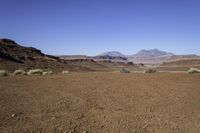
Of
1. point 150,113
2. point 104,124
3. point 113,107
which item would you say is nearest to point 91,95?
point 113,107

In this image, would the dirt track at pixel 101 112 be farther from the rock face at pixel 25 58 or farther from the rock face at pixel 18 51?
the rock face at pixel 18 51

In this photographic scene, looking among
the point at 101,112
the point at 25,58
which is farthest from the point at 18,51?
the point at 101,112

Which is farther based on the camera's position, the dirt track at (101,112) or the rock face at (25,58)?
the rock face at (25,58)

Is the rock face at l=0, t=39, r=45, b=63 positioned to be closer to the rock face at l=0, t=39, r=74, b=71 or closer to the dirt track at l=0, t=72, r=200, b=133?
the rock face at l=0, t=39, r=74, b=71

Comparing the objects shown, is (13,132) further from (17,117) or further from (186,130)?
(186,130)

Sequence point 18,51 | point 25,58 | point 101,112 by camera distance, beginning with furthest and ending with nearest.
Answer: point 18,51 < point 25,58 < point 101,112

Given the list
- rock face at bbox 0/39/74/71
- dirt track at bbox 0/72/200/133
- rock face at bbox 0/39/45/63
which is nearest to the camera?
dirt track at bbox 0/72/200/133

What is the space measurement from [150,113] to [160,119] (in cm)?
79

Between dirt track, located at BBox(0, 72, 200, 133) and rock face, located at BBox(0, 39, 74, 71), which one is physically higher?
rock face, located at BBox(0, 39, 74, 71)

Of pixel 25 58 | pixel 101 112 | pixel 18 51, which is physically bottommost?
pixel 101 112

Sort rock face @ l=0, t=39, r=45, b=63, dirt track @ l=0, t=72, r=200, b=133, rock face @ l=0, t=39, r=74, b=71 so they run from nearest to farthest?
dirt track @ l=0, t=72, r=200, b=133, rock face @ l=0, t=39, r=74, b=71, rock face @ l=0, t=39, r=45, b=63

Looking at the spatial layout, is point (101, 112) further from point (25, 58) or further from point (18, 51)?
point (18, 51)

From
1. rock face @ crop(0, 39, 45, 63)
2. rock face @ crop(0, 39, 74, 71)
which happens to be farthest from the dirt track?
rock face @ crop(0, 39, 45, 63)

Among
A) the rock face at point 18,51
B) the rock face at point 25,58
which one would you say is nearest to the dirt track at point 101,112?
the rock face at point 25,58
